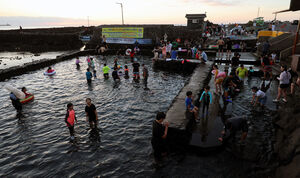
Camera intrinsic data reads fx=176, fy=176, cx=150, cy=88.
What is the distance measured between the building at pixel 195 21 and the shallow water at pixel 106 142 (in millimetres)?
28074

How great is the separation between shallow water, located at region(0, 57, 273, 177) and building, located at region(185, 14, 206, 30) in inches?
1105

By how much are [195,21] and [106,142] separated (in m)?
35.5

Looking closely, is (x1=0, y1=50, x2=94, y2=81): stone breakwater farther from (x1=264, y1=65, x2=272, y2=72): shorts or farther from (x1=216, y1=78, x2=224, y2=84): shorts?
(x1=264, y1=65, x2=272, y2=72): shorts

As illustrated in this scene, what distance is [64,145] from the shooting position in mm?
7641

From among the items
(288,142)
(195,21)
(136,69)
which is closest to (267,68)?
(288,142)

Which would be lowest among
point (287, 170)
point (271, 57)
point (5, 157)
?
point (5, 157)

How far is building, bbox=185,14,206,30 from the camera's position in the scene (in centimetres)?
3653

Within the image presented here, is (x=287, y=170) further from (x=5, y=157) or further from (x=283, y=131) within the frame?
(x=5, y=157)

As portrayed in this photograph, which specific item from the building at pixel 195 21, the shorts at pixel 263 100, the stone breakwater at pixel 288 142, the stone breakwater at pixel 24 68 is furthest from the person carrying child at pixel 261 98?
the building at pixel 195 21

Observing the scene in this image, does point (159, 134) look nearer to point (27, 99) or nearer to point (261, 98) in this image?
point (261, 98)

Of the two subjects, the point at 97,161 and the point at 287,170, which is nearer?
the point at 287,170

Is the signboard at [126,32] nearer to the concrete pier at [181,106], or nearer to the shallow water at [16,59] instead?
the shallow water at [16,59]

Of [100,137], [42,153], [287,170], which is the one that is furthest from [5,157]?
[287,170]

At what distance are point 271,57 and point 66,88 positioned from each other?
1898cm
